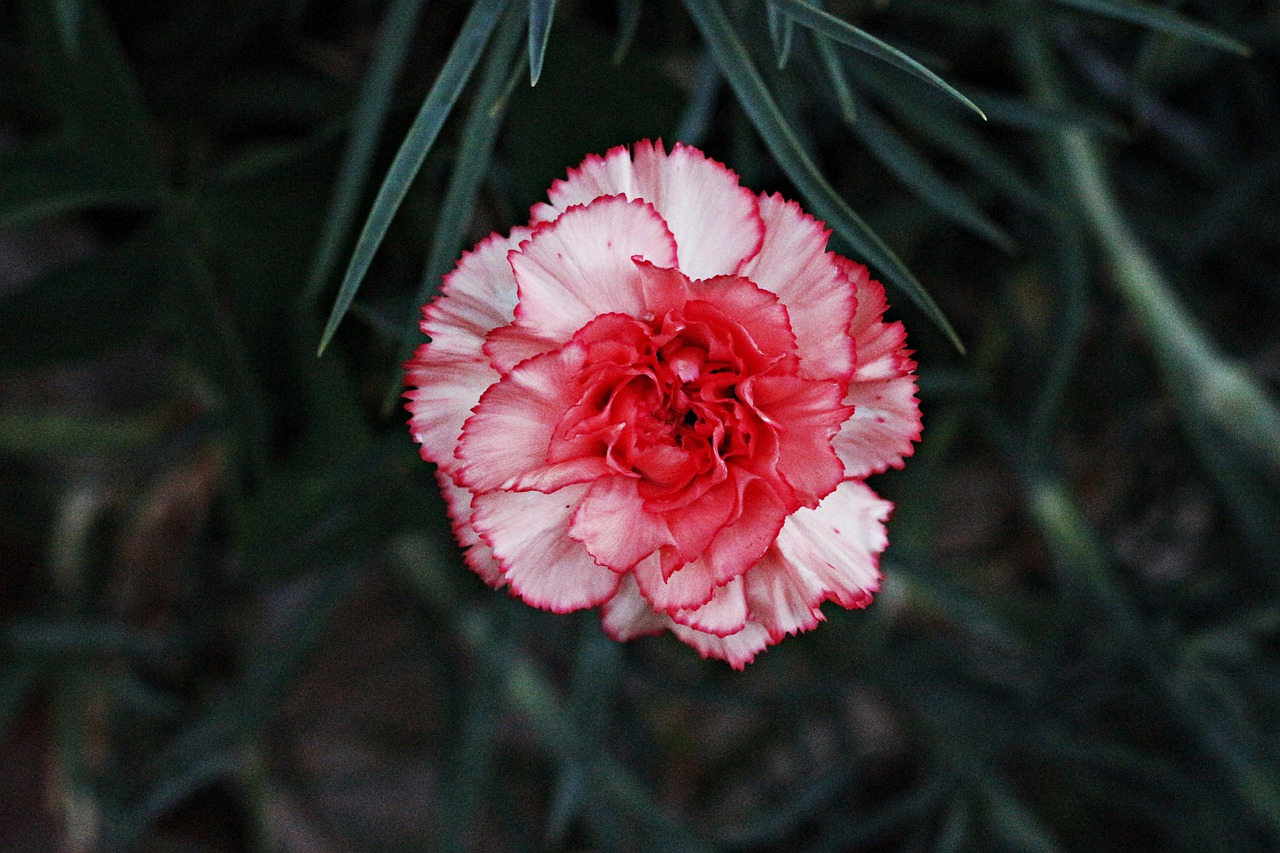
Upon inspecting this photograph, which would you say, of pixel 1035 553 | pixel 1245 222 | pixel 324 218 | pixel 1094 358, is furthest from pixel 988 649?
pixel 324 218

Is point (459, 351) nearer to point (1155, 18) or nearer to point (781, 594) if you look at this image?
point (781, 594)

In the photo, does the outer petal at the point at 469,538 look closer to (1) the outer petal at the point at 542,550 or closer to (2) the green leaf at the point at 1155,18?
(1) the outer petal at the point at 542,550

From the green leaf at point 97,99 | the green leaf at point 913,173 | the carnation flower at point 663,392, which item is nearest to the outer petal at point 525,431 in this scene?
the carnation flower at point 663,392

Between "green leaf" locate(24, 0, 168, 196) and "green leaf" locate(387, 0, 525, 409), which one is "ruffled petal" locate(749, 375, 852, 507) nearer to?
"green leaf" locate(387, 0, 525, 409)

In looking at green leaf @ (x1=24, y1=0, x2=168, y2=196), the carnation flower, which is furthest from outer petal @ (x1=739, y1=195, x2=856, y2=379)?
green leaf @ (x1=24, y1=0, x2=168, y2=196)

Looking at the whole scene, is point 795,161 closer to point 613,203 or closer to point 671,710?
point 613,203
